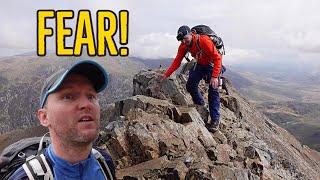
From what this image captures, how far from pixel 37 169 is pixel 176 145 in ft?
47.8

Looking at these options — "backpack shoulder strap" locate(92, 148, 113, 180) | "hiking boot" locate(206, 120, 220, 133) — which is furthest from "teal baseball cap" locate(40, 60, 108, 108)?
"hiking boot" locate(206, 120, 220, 133)

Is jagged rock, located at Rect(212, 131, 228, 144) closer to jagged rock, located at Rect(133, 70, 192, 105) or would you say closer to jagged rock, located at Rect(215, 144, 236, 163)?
jagged rock, located at Rect(215, 144, 236, 163)

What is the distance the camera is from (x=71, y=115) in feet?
19.4

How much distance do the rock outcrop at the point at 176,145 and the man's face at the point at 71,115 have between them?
422 inches

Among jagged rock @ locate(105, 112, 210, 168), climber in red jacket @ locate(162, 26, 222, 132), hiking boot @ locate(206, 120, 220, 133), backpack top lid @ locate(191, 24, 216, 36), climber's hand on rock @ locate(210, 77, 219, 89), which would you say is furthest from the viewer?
hiking boot @ locate(206, 120, 220, 133)

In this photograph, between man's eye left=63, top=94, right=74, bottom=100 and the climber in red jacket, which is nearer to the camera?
man's eye left=63, top=94, right=74, bottom=100

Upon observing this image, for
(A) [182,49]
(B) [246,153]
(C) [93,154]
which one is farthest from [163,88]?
(C) [93,154]

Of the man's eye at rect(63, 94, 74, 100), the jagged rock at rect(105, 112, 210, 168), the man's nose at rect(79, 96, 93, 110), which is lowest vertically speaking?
the jagged rock at rect(105, 112, 210, 168)

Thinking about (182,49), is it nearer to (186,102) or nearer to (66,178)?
(186,102)

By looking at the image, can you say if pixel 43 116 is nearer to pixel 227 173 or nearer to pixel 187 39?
pixel 227 173

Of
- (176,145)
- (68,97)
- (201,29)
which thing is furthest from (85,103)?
(201,29)

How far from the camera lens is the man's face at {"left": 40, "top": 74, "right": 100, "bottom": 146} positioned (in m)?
5.87

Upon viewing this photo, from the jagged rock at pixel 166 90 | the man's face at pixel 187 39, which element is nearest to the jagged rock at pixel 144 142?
the man's face at pixel 187 39

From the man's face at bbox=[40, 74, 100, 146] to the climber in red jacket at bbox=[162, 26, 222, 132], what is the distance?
1762 cm
